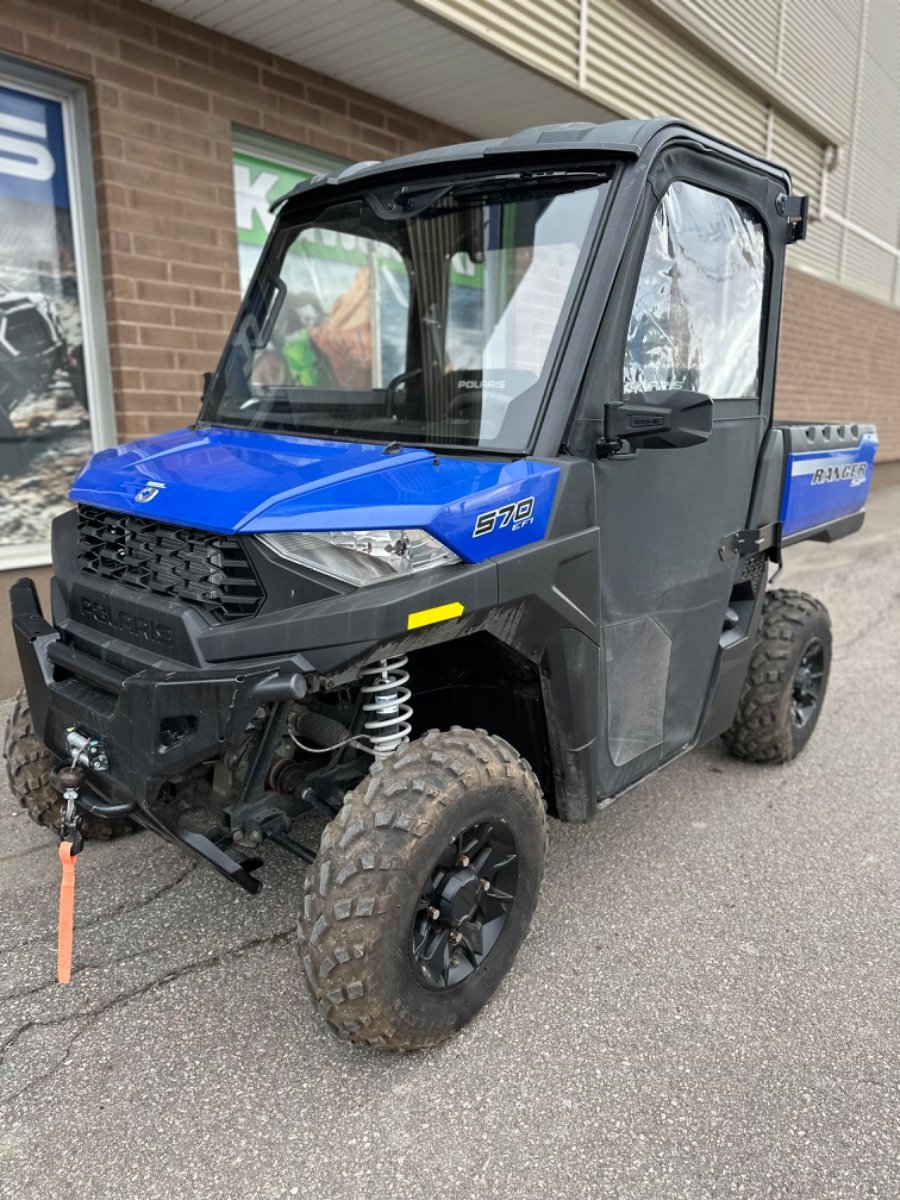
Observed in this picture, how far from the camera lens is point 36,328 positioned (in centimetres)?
505

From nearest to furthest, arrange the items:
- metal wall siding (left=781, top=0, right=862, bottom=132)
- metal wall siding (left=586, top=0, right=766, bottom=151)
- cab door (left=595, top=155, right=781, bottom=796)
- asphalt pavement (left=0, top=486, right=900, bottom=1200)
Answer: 1. asphalt pavement (left=0, top=486, right=900, bottom=1200)
2. cab door (left=595, top=155, right=781, bottom=796)
3. metal wall siding (left=586, top=0, right=766, bottom=151)
4. metal wall siding (left=781, top=0, right=862, bottom=132)

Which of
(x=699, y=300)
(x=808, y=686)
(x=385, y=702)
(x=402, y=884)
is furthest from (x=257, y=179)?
(x=402, y=884)

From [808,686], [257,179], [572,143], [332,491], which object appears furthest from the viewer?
[257,179]

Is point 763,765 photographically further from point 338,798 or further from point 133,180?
point 133,180

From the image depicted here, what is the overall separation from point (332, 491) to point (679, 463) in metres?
1.31

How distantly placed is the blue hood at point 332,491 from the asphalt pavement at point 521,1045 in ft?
4.57

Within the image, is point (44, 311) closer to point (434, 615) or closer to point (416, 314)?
point (416, 314)

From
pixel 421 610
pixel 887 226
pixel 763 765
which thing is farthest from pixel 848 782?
pixel 887 226

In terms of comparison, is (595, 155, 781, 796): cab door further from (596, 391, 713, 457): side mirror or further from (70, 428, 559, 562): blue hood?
(70, 428, 559, 562): blue hood

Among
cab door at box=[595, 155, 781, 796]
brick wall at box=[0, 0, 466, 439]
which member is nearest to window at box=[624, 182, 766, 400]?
cab door at box=[595, 155, 781, 796]

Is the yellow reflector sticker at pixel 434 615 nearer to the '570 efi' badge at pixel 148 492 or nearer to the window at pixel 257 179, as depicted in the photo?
the '570 efi' badge at pixel 148 492

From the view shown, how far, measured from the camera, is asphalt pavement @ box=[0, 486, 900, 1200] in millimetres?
2076

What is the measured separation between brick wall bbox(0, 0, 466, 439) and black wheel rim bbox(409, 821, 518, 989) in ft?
12.4

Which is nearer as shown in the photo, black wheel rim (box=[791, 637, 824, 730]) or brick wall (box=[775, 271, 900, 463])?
black wheel rim (box=[791, 637, 824, 730])
